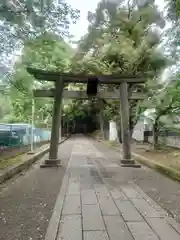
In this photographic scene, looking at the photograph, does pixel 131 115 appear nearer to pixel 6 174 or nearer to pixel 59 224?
pixel 6 174

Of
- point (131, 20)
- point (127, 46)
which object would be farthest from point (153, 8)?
point (127, 46)

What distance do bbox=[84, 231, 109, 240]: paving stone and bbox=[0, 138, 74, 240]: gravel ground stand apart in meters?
0.51

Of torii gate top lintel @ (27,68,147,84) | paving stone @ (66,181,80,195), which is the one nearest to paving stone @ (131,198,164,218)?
paving stone @ (66,181,80,195)

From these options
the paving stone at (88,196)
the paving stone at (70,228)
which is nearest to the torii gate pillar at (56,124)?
the paving stone at (88,196)

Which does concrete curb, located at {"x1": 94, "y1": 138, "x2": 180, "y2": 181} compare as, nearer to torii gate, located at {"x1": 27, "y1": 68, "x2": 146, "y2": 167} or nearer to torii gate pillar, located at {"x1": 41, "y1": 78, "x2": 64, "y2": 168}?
torii gate, located at {"x1": 27, "y1": 68, "x2": 146, "y2": 167}

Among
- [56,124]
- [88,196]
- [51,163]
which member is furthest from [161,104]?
[88,196]

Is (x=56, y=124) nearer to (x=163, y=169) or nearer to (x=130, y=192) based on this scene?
(x=163, y=169)

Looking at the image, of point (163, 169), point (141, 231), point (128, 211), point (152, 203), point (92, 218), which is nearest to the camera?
point (141, 231)

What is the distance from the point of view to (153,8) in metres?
11.5

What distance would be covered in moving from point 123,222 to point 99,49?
11.4 meters

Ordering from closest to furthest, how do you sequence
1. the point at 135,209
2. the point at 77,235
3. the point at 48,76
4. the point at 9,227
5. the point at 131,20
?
1. the point at 77,235
2. the point at 9,227
3. the point at 135,209
4. the point at 48,76
5. the point at 131,20

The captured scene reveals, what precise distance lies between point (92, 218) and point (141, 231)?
683mm

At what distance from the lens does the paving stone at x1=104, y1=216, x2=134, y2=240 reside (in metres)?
2.45

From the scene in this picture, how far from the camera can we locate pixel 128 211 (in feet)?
10.6
